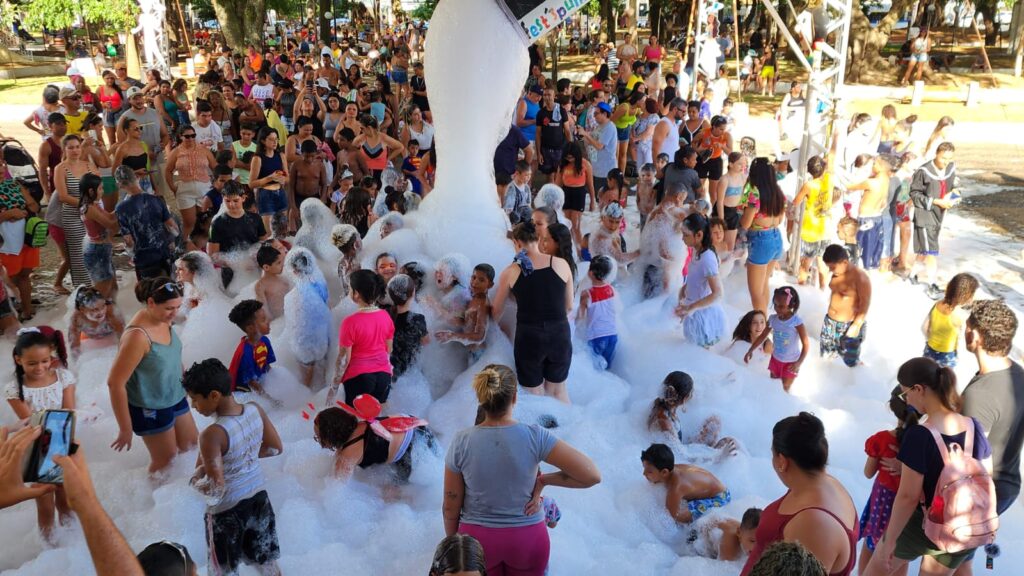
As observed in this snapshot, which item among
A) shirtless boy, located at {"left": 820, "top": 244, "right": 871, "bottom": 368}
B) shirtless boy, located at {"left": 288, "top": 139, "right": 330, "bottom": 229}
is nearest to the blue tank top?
shirtless boy, located at {"left": 288, "top": 139, "right": 330, "bottom": 229}

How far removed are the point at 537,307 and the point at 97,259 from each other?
13.4ft

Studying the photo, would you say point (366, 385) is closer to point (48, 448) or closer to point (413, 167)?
point (48, 448)

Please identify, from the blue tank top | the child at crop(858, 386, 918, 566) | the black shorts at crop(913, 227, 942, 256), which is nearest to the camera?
the child at crop(858, 386, 918, 566)

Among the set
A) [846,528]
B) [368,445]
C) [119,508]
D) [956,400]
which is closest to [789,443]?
[846,528]

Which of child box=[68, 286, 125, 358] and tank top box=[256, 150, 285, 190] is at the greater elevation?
tank top box=[256, 150, 285, 190]

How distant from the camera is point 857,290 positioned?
5676mm

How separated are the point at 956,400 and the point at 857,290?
2.59 meters

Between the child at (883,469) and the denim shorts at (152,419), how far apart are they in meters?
3.59

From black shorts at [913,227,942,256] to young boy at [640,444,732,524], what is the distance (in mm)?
4912

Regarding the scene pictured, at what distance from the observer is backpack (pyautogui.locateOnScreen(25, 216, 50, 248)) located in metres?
6.86

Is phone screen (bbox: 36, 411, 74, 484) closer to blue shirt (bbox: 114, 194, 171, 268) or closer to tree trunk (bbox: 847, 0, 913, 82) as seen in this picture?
blue shirt (bbox: 114, 194, 171, 268)

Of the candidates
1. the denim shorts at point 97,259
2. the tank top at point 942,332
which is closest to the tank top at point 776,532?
the tank top at point 942,332

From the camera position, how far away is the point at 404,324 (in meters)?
5.32

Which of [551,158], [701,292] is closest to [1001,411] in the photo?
[701,292]
